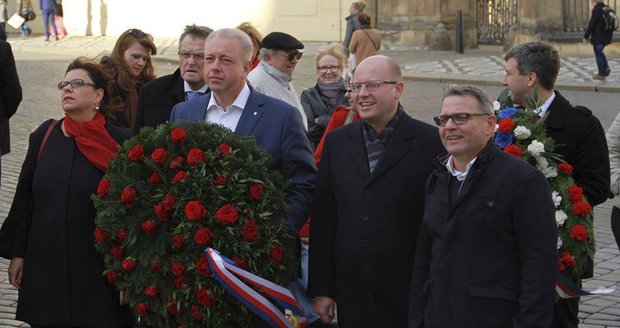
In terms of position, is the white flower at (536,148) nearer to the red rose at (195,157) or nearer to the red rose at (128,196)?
the red rose at (195,157)

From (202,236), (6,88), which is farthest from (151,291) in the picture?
(6,88)

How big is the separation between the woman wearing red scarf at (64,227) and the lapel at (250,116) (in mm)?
631

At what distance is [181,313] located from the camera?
18.2 ft

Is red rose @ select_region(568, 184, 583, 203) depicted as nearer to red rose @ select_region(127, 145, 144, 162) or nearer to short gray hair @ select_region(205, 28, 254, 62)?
short gray hair @ select_region(205, 28, 254, 62)

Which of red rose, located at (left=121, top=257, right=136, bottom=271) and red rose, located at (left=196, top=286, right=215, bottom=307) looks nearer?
red rose, located at (left=196, top=286, right=215, bottom=307)

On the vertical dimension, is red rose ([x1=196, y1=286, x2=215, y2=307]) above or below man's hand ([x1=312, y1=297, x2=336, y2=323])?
above

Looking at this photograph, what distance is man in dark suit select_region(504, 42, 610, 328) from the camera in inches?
248

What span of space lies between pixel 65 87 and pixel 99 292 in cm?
102

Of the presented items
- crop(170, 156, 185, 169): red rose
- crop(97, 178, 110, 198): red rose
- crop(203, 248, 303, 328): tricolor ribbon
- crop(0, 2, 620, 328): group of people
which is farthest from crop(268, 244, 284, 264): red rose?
crop(97, 178, 110, 198): red rose

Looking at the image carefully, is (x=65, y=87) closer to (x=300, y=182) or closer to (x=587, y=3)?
(x=300, y=182)

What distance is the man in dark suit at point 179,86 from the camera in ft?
23.8

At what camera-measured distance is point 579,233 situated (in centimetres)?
585

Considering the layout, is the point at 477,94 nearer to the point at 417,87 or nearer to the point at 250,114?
the point at 250,114

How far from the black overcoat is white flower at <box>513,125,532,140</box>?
6.68 ft
